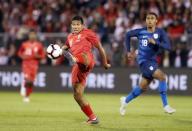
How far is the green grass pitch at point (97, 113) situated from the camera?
42.3 ft

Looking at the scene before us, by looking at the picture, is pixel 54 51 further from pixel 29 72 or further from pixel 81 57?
pixel 29 72

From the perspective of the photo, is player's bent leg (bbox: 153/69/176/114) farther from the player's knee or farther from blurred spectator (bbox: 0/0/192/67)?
blurred spectator (bbox: 0/0/192/67)

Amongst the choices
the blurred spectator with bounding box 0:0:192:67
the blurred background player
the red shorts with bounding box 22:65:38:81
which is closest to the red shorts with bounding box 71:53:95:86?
the blurred background player

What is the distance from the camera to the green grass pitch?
42.3ft

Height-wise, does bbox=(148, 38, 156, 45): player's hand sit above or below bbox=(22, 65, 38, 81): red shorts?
above

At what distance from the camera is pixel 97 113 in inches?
648

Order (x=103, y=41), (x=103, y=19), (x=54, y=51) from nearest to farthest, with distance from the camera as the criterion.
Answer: (x=54, y=51) < (x=103, y=41) < (x=103, y=19)

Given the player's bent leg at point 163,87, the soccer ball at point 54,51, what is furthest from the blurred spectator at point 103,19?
the soccer ball at point 54,51

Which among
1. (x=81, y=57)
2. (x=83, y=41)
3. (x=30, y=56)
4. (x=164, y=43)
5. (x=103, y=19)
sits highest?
(x=103, y=19)

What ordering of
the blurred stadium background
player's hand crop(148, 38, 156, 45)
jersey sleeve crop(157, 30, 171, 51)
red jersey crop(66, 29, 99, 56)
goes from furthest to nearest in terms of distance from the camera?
1. the blurred stadium background
2. jersey sleeve crop(157, 30, 171, 51)
3. player's hand crop(148, 38, 156, 45)
4. red jersey crop(66, 29, 99, 56)

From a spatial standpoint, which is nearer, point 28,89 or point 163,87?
point 163,87

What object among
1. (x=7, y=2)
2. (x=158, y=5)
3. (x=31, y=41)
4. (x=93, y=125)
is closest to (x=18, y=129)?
(x=93, y=125)

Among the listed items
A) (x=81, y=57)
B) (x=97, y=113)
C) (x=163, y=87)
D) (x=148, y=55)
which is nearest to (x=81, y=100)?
(x=81, y=57)

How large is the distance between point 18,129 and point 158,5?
15.6 m
